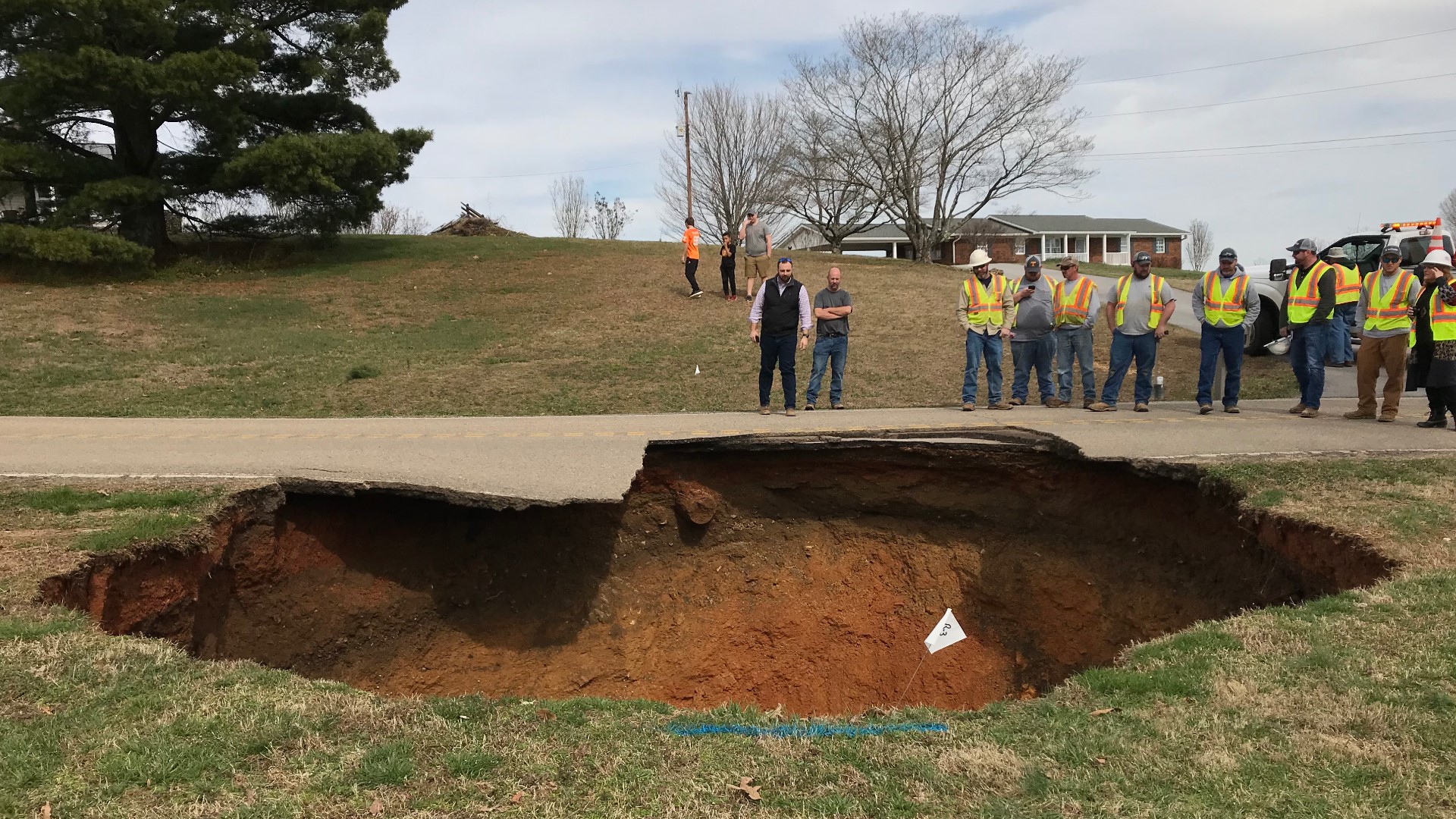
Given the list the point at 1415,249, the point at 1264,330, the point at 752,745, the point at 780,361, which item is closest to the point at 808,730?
the point at 752,745

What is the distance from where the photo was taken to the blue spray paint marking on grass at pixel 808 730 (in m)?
3.65

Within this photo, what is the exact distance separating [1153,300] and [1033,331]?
1350mm

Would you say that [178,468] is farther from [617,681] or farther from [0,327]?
[0,327]

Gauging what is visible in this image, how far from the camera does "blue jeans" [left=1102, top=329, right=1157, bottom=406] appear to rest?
978 centimetres

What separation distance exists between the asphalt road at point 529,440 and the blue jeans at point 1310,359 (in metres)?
0.30

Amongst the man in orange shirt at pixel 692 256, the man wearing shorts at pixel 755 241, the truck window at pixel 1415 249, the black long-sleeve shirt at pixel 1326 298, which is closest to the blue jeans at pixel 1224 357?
the black long-sleeve shirt at pixel 1326 298

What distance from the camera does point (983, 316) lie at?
1013cm

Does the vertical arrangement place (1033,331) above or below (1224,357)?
above

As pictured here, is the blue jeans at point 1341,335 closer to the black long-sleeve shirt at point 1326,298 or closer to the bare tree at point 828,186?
the black long-sleeve shirt at point 1326,298

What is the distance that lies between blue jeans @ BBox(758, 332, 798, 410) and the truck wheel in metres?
8.76

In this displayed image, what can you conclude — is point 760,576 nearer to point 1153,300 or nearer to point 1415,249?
point 1153,300

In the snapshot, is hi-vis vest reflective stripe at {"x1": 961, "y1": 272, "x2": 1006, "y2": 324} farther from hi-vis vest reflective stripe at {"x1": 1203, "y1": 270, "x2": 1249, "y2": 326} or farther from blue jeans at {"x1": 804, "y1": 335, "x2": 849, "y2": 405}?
hi-vis vest reflective stripe at {"x1": 1203, "y1": 270, "x2": 1249, "y2": 326}

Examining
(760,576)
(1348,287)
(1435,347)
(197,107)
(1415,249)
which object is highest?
(197,107)

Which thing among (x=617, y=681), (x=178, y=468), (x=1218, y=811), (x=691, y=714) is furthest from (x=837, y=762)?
(x=178, y=468)
